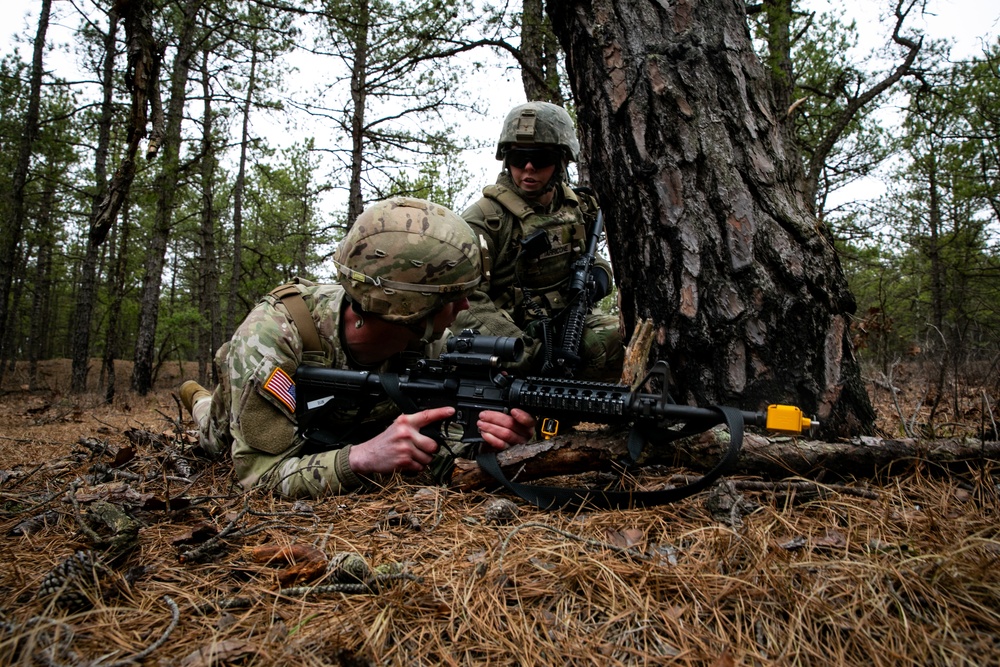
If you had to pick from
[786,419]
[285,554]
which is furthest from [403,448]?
[786,419]

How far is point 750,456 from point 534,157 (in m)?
2.80

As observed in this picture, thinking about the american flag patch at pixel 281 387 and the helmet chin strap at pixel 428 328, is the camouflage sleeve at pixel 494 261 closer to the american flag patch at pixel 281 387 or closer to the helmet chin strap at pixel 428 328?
the helmet chin strap at pixel 428 328

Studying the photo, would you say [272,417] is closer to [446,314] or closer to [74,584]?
[446,314]

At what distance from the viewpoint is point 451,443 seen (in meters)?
2.73

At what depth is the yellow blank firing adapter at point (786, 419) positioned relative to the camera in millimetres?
1597

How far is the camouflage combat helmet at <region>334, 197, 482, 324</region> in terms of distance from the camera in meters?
2.43

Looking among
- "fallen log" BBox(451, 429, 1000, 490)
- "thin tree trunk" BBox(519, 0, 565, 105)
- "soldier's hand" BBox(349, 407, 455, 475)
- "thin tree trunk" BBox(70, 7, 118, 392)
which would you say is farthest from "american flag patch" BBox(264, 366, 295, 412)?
"thin tree trunk" BBox(70, 7, 118, 392)

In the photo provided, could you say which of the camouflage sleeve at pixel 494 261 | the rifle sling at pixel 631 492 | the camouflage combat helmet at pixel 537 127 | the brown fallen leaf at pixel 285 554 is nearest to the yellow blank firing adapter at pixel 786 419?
the rifle sling at pixel 631 492

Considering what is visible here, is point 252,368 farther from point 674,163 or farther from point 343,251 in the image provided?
point 674,163

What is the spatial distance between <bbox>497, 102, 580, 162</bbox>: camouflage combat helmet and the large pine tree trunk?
142cm

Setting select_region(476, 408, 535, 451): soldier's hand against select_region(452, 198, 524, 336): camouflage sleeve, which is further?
select_region(452, 198, 524, 336): camouflage sleeve

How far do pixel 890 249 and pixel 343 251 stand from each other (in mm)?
13584

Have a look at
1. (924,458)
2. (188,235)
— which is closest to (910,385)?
(924,458)

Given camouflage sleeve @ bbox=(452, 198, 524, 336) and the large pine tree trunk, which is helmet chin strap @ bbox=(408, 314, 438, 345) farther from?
camouflage sleeve @ bbox=(452, 198, 524, 336)
